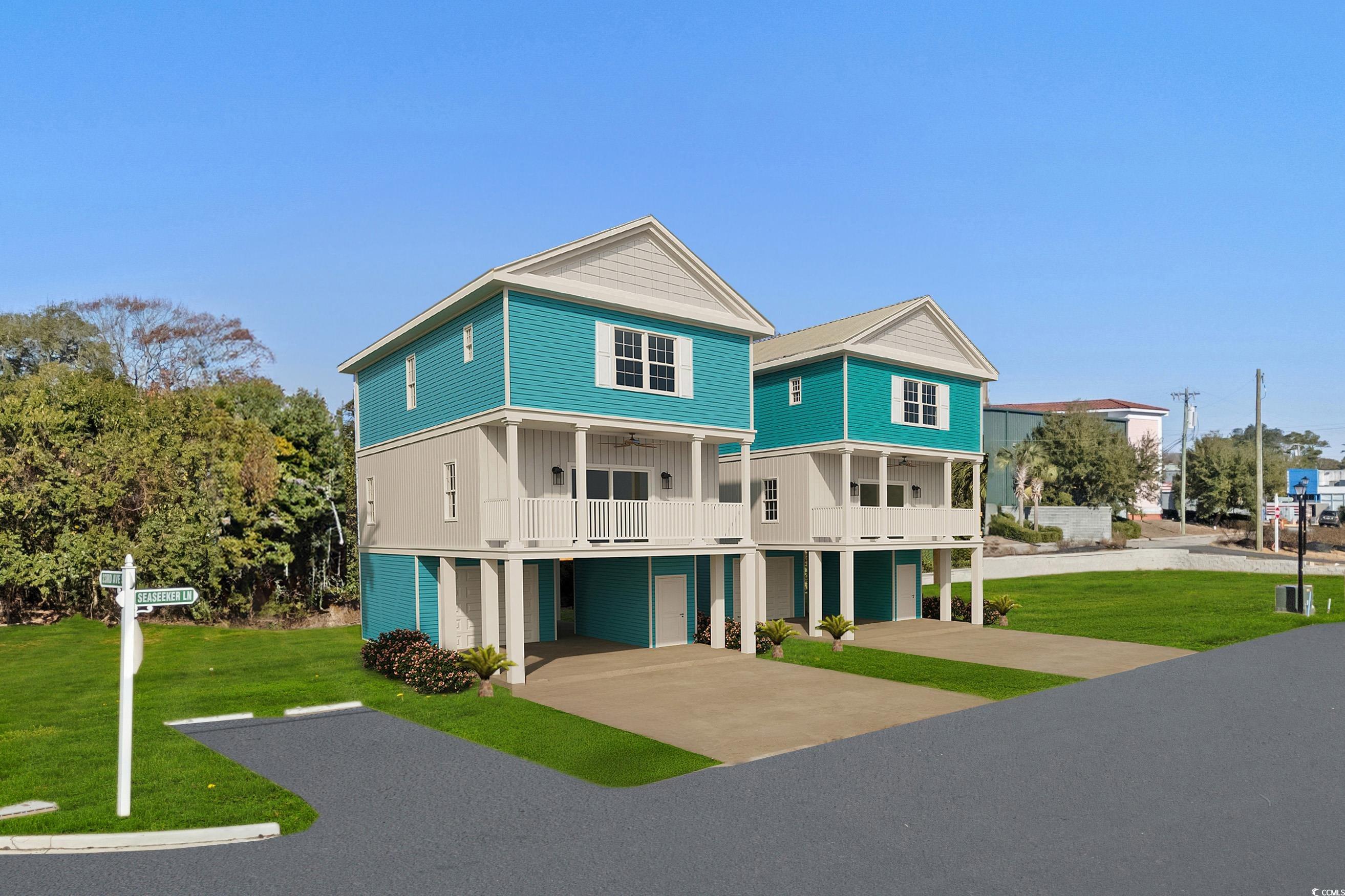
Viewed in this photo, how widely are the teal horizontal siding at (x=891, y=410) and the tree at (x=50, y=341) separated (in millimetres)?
39164

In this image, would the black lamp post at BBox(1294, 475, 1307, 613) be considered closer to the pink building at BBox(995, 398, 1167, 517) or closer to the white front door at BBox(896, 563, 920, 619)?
the white front door at BBox(896, 563, 920, 619)

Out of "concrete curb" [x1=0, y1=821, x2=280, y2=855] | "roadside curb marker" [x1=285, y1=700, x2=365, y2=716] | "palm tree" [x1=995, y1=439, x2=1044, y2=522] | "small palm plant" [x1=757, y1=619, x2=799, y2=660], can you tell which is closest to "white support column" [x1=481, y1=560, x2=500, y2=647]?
"roadside curb marker" [x1=285, y1=700, x2=365, y2=716]

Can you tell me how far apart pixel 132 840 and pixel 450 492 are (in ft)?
→ 39.2

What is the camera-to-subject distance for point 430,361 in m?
21.5

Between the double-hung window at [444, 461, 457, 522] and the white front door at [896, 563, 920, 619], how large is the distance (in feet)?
50.7

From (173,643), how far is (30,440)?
8553mm

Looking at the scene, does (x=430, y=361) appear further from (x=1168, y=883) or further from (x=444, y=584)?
(x=1168, y=883)

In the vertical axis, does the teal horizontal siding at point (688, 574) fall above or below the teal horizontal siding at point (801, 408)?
below

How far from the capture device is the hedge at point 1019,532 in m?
51.5

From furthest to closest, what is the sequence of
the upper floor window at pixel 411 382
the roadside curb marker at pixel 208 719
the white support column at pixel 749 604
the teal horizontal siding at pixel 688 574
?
the teal horizontal siding at pixel 688 574 → the upper floor window at pixel 411 382 → the white support column at pixel 749 604 → the roadside curb marker at pixel 208 719

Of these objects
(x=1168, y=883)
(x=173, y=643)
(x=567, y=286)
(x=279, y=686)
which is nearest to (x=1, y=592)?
(x=173, y=643)

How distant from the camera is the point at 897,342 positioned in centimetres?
2644

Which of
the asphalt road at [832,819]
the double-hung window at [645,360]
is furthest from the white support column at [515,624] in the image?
the double-hung window at [645,360]

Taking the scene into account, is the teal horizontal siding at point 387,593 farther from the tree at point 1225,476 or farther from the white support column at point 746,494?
the tree at point 1225,476
